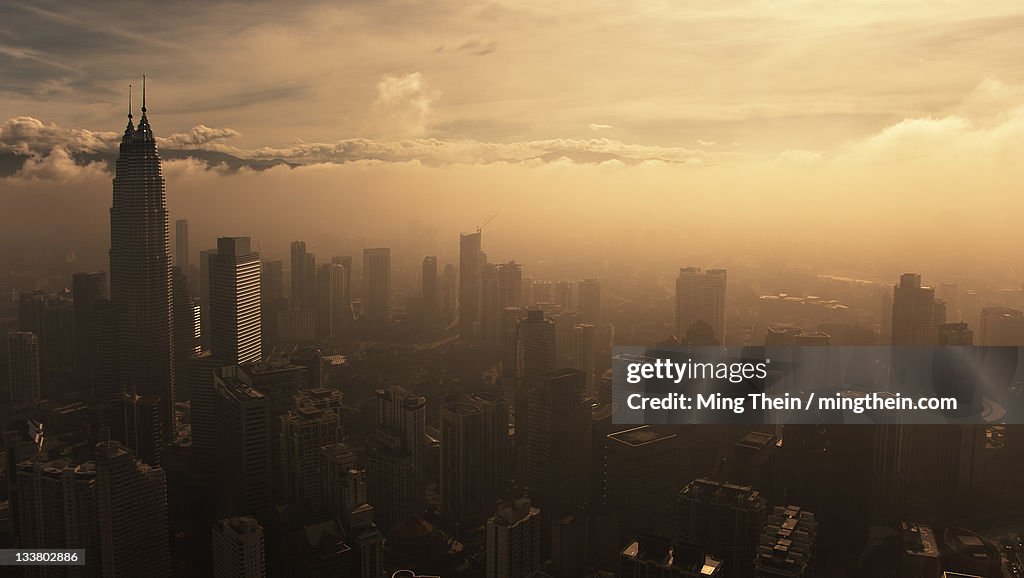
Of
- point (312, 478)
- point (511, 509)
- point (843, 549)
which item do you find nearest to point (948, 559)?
point (843, 549)

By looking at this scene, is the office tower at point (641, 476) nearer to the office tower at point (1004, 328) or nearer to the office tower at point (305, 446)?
the office tower at point (305, 446)

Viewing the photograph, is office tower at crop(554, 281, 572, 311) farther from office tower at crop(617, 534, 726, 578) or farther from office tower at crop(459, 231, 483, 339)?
office tower at crop(617, 534, 726, 578)

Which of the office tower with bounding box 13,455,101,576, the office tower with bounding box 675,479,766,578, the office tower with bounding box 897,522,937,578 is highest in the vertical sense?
the office tower with bounding box 13,455,101,576

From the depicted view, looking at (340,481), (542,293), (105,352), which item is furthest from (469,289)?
(340,481)

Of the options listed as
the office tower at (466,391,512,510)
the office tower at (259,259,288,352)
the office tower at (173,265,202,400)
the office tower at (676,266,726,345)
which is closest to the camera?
the office tower at (466,391,512,510)

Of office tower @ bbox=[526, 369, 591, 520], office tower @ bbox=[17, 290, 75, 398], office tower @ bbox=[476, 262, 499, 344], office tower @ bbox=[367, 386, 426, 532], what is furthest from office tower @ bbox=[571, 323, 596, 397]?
office tower @ bbox=[17, 290, 75, 398]

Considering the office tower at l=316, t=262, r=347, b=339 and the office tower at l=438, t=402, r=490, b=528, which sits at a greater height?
→ the office tower at l=316, t=262, r=347, b=339
